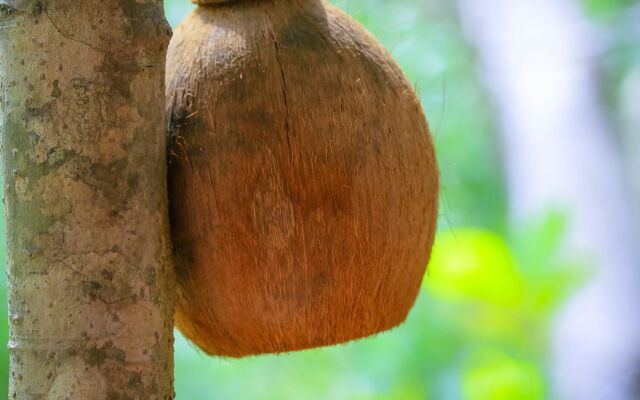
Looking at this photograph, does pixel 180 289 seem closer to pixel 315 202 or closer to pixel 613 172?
pixel 315 202

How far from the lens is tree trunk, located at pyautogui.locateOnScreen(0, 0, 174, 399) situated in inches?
41.6

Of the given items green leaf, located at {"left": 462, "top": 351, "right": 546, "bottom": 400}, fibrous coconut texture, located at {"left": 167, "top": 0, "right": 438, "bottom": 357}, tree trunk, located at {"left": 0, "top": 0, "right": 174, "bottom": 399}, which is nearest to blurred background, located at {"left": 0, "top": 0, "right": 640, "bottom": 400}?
green leaf, located at {"left": 462, "top": 351, "right": 546, "bottom": 400}

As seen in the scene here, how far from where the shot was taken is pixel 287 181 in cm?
117

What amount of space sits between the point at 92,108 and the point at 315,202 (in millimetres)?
293

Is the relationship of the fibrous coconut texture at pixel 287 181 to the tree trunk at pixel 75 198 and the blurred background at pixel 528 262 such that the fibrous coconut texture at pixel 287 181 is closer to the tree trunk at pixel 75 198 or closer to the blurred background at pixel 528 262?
the tree trunk at pixel 75 198

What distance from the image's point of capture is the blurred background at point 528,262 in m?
3.47

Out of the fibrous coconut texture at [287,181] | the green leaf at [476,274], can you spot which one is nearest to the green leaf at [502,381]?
the green leaf at [476,274]

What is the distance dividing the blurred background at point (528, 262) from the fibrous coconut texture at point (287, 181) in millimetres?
1544

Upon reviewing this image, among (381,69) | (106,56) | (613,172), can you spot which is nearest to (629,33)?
(613,172)

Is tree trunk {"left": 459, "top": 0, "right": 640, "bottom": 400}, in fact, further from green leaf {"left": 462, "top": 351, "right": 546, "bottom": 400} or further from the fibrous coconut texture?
the fibrous coconut texture

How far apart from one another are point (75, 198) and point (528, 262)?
2702mm

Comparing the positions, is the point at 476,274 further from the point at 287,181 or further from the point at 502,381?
the point at 287,181

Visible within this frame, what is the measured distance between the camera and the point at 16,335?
1.08m

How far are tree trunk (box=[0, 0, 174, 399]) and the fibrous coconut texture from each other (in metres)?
0.12
